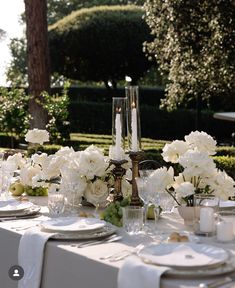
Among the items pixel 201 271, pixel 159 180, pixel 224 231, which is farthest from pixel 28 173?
pixel 201 271

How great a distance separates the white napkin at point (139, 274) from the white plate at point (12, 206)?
1141 mm

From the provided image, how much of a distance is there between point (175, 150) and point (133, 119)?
257 mm

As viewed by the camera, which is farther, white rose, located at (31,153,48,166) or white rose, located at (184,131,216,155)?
white rose, located at (31,153,48,166)

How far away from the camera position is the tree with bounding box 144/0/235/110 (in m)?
12.5

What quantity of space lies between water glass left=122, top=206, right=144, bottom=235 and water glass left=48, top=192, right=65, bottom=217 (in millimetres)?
516

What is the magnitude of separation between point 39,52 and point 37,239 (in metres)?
8.78

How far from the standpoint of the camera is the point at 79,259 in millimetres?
2602

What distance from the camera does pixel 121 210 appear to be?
310 centimetres

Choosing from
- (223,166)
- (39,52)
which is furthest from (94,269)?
(39,52)

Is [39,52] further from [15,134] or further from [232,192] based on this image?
[232,192]

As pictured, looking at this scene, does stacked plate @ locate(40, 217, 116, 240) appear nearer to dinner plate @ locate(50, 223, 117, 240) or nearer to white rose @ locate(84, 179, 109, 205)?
dinner plate @ locate(50, 223, 117, 240)

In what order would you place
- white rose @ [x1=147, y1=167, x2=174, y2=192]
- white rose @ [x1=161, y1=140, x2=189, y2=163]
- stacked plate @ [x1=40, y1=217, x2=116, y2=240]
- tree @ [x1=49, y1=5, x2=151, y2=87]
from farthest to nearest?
tree @ [x1=49, y1=5, x2=151, y2=87] → white rose @ [x1=161, y1=140, x2=189, y2=163] → white rose @ [x1=147, y1=167, x2=174, y2=192] → stacked plate @ [x1=40, y1=217, x2=116, y2=240]

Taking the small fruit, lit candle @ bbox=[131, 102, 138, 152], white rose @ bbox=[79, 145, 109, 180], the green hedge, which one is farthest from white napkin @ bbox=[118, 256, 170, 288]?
the green hedge

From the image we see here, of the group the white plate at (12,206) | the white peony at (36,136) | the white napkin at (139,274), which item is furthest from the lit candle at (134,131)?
the white peony at (36,136)
